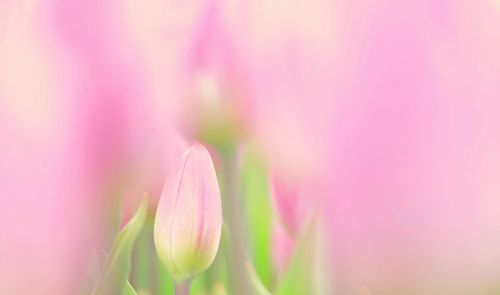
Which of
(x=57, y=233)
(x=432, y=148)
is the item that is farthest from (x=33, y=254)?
(x=432, y=148)

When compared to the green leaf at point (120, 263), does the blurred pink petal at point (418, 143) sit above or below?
above

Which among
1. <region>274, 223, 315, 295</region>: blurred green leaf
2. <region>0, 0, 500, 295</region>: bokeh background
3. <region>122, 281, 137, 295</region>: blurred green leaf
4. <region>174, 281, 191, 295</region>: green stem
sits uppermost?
<region>0, 0, 500, 295</region>: bokeh background

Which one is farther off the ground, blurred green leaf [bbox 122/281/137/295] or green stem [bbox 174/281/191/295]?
green stem [bbox 174/281/191/295]

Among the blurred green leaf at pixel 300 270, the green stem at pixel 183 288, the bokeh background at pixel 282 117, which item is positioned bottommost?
the green stem at pixel 183 288

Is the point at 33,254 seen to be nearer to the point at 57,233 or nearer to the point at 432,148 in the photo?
the point at 57,233
